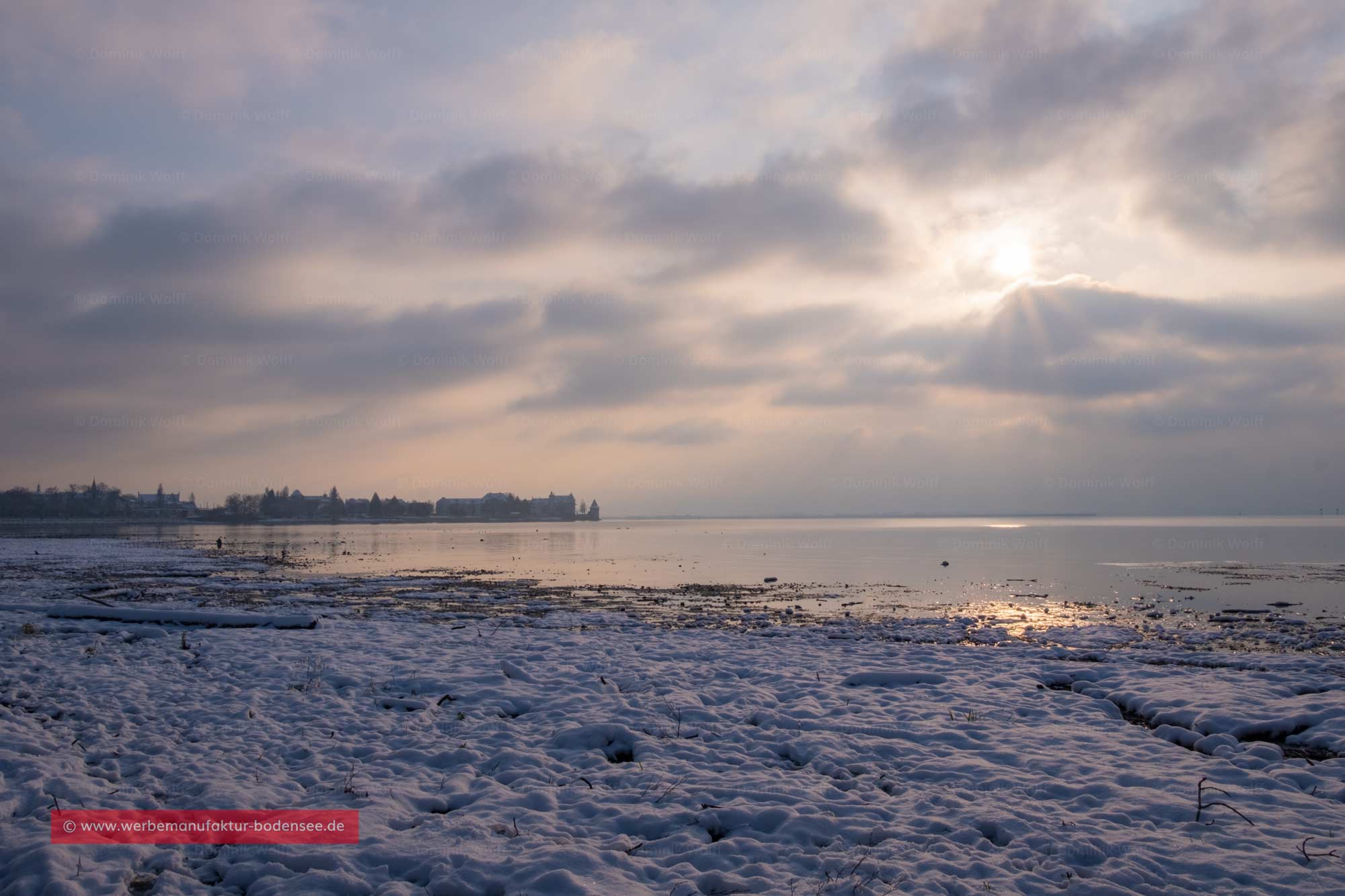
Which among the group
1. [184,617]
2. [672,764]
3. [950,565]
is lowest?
[950,565]

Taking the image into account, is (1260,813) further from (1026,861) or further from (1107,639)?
(1107,639)

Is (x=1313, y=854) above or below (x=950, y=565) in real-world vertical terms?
above

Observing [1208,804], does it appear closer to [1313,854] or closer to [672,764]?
[1313,854]

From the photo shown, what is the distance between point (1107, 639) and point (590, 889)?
18476 mm

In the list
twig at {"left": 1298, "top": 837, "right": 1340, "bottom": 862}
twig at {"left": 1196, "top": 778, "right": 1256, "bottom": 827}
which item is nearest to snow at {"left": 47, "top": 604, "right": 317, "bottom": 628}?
twig at {"left": 1196, "top": 778, "right": 1256, "bottom": 827}

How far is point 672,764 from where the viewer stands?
9.37 m

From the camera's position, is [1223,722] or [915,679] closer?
[1223,722]

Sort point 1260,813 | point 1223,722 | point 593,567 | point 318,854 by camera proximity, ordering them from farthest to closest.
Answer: point 593,567, point 1223,722, point 1260,813, point 318,854

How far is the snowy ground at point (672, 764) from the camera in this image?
6562 mm

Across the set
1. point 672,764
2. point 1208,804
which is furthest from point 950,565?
point 672,764

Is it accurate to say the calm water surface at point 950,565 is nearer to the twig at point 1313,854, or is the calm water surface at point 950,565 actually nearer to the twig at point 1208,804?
the twig at point 1208,804

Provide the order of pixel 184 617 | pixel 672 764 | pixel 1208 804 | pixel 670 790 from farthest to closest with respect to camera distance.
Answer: pixel 184 617
pixel 672 764
pixel 670 790
pixel 1208 804

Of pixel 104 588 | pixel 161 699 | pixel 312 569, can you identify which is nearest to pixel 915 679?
pixel 161 699

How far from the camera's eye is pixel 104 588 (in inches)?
1148
